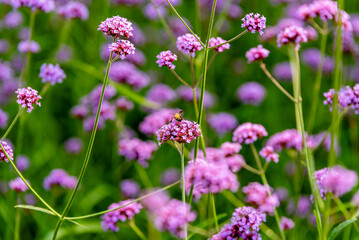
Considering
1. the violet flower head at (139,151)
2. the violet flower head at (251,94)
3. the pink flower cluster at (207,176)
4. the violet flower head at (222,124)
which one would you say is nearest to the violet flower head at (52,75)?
the violet flower head at (139,151)

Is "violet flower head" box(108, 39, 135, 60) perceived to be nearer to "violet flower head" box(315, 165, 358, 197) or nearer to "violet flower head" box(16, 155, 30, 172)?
"violet flower head" box(315, 165, 358, 197)

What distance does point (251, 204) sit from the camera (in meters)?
2.56

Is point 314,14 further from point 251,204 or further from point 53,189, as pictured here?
point 53,189

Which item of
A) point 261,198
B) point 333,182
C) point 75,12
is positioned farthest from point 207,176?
point 75,12

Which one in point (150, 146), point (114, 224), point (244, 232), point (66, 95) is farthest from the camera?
point (66, 95)

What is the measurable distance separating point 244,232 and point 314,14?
1556 mm

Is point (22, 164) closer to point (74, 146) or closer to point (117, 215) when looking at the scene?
point (74, 146)

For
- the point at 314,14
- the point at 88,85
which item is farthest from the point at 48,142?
the point at 314,14

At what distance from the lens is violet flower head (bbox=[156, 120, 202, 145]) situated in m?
1.85

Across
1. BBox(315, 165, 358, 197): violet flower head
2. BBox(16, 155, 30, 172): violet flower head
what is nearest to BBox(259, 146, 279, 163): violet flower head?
BBox(315, 165, 358, 197): violet flower head

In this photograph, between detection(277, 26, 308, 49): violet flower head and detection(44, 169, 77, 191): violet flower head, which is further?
detection(44, 169, 77, 191): violet flower head

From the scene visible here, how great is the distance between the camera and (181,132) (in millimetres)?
1855

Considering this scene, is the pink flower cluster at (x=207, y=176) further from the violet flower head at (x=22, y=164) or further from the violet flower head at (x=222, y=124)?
the violet flower head at (x=222, y=124)

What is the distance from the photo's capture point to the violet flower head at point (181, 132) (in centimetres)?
185
